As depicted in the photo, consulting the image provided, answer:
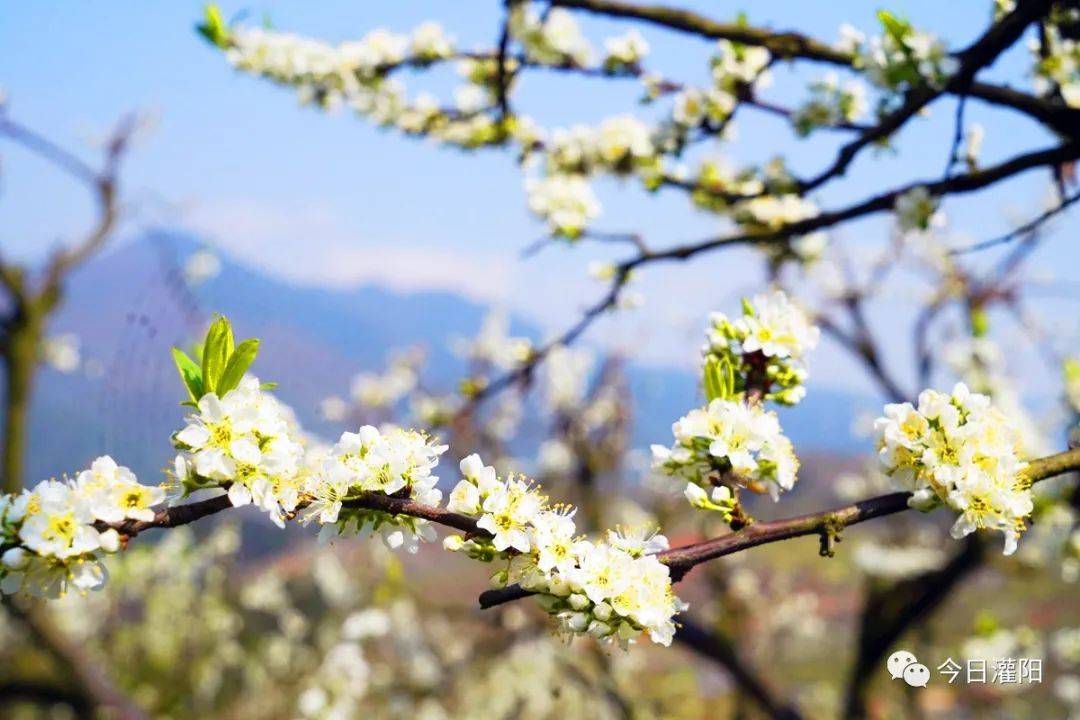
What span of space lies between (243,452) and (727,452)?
70cm

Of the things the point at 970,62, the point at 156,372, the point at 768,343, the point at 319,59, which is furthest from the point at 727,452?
the point at 319,59

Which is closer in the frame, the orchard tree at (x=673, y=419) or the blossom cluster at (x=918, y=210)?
the orchard tree at (x=673, y=419)

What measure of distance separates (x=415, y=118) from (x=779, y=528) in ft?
9.37

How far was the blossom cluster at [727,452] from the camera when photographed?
4.30 ft

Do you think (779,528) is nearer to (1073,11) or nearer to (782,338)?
(782,338)

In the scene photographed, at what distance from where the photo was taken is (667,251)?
8.90 ft

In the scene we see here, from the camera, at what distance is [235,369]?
1.17 meters

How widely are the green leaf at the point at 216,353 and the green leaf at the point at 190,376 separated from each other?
0.08 ft

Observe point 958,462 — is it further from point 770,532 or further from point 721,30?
point 721,30

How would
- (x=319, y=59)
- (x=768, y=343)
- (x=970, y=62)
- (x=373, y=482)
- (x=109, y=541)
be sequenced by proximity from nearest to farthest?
(x=109, y=541)
(x=373, y=482)
(x=768, y=343)
(x=970, y=62)
(x=319, y=59)

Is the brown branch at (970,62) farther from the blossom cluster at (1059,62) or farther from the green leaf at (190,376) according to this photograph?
the green leaf at (190,376)

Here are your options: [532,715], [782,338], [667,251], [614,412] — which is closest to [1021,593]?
[532,715]

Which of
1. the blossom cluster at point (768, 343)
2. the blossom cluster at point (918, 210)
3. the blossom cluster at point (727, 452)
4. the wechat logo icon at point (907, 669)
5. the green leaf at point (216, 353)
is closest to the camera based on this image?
the green leaf at point (216, 353)

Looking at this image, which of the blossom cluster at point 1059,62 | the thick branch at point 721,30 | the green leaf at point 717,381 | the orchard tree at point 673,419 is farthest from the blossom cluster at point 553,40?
the green leaf at point 717,381
